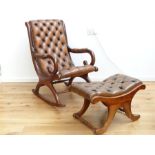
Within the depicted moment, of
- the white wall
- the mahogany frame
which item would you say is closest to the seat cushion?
the mahogany frame

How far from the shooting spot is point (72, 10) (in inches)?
156

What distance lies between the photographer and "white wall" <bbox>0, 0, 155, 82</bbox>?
392 centimetres

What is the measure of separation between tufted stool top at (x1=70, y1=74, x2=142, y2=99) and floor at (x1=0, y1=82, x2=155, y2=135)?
1.19 ft

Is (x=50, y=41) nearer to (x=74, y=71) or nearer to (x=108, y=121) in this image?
(x=74, y=71)

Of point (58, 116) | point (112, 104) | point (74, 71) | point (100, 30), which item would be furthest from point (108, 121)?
point (100, 30)

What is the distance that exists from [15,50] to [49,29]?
76 centimetres

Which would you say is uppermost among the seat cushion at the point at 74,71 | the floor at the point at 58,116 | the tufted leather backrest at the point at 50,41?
the tufted leather backrest at the point at 50,41

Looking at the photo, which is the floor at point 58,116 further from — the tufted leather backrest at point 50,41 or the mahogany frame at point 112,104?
the tufted leather backrest at point 50,41

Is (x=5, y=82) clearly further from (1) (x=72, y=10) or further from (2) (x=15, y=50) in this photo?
(1) (x=72, y=10)

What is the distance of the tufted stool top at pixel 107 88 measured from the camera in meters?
2.51

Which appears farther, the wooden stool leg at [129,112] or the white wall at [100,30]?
the white wall at [100,30]

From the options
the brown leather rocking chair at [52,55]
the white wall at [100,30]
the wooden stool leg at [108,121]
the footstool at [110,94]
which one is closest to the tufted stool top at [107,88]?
the footstool at [110,94]
